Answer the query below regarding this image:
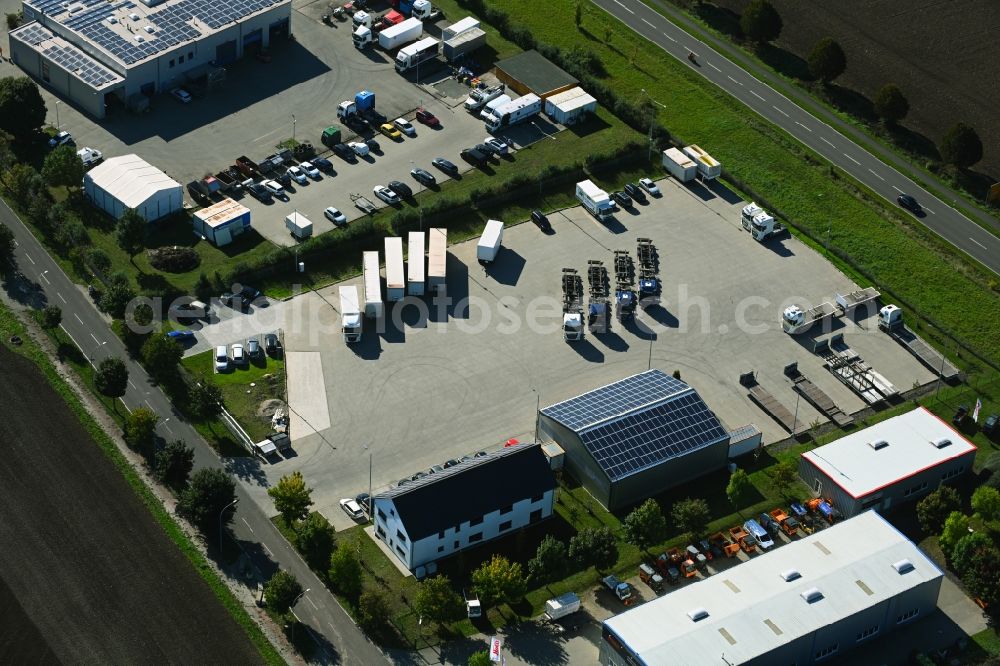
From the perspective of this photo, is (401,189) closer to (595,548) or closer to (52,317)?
(52,317)

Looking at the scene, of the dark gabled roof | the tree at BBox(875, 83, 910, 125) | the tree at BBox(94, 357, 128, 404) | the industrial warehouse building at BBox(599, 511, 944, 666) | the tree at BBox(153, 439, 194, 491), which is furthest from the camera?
the tree at BBox(875, 83, 910, 125)

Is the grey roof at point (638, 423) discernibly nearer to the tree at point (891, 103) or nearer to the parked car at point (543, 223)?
the parked car at point (543, 223)

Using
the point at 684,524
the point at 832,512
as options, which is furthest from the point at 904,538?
the point at 684,524

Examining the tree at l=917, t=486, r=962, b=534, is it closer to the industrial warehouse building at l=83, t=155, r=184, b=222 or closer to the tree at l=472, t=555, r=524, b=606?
the tree at l=472, t=555, r=524, b=606

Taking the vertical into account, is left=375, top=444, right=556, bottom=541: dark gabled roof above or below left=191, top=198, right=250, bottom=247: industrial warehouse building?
above

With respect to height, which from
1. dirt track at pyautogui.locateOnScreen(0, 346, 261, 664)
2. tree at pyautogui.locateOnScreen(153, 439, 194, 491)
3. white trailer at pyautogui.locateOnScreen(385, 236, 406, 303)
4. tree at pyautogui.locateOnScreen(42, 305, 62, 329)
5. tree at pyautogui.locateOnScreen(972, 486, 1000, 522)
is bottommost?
dirt track at pyautogui.locateOnScreen(0, 346, 261, 664)

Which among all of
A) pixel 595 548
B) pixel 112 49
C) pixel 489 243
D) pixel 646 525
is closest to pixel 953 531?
pixel 646 525

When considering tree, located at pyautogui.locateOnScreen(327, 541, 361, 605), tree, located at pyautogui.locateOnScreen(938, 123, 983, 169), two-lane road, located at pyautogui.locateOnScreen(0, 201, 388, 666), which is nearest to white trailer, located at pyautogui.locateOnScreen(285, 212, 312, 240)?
two-lane road, located at pyautogui.locateOnScreen(0, 201, 388, 666)
